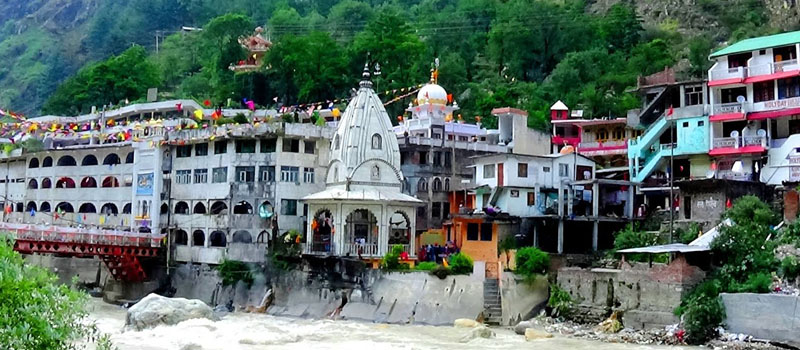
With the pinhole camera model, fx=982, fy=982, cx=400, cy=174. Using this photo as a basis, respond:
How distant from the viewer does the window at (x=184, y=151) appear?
181 ft

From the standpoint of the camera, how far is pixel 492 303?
41156 mm

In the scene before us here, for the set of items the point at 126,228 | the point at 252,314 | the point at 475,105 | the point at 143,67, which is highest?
the point at 143,67

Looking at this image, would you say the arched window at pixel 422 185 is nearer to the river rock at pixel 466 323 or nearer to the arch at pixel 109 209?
the river rock at pixel 466 323

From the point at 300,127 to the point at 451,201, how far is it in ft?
30.2

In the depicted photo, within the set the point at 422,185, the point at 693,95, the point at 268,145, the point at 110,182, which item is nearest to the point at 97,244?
the point at 268,145

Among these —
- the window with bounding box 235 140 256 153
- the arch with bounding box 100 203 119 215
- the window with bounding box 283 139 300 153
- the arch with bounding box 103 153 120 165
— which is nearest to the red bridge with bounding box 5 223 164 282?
the arch with bounding box 100 203 119 215

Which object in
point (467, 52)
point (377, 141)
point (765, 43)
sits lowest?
point (377, 141)

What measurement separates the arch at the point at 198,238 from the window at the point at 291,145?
6.80 meters

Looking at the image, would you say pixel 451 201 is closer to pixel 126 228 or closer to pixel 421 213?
pixel 421 213

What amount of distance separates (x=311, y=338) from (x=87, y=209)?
92.9 ft

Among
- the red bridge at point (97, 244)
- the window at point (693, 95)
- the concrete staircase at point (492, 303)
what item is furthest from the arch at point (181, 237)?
the window at point (693, 95)

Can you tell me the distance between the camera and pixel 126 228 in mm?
54969

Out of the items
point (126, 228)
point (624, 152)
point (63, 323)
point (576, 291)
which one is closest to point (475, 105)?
point (624, 152)

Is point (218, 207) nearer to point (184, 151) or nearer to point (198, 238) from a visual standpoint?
point (198, 238)
